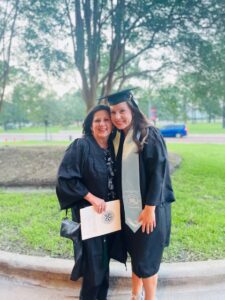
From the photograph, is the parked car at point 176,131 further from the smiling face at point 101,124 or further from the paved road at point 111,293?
the smiling face at point 101,124

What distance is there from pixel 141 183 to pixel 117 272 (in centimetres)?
111

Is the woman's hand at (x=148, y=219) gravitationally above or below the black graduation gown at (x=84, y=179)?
below

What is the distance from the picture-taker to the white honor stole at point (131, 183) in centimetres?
200

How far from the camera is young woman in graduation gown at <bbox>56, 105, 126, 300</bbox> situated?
208cm

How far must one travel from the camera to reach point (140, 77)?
8094 mm

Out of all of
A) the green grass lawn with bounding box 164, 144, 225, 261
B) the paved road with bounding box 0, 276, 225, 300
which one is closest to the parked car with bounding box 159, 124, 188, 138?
the green grass lawn with bounding box 164, 144, 225, 261

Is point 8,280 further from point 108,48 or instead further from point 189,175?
point 108,48

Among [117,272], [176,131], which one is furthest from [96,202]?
[176,131]

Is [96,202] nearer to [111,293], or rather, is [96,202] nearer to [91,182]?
[91,182]

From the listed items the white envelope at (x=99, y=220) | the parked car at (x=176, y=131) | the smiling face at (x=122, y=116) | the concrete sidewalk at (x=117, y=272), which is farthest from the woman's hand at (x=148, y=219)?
the parked car at (x=176, y=131)

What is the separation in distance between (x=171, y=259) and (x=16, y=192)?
3679 millimetres

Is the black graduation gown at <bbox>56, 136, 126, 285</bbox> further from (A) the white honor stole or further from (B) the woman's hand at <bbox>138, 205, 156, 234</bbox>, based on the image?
(B) the woman's hand at <bbox>138, 205, 156, 234</bbox>

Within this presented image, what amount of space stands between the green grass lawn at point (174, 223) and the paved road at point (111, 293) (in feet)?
1.10

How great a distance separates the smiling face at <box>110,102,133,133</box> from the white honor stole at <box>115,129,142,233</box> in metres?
0.06
